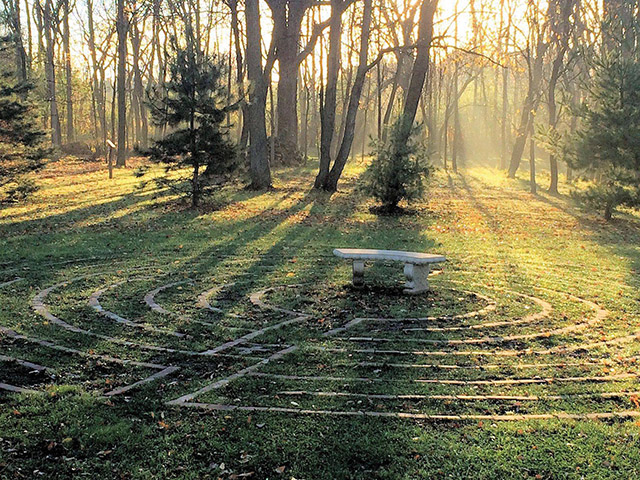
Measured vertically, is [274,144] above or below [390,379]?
above

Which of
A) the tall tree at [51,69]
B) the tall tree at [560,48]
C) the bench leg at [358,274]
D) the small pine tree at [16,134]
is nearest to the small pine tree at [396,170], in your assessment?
the bench leg at [358,274]

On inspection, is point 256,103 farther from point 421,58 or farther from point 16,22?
point 16,22

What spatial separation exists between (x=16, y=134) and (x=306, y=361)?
1257 centimetres

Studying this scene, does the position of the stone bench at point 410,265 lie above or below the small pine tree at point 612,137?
below

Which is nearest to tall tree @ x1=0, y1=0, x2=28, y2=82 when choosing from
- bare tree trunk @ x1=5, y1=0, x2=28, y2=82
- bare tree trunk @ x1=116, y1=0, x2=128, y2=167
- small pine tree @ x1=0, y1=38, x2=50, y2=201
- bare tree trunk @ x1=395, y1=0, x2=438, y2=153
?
bare tree trunk @ x1=5, y1=0, x2=28, y2=82

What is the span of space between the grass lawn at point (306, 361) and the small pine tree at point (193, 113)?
12.1 ft

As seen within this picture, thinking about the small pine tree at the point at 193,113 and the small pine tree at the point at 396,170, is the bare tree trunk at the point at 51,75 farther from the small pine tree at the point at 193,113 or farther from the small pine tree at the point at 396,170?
the small pine tree at the point at 396,170

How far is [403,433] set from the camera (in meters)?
4.22

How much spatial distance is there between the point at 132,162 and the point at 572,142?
23.4m

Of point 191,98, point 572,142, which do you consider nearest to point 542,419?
point 191,98

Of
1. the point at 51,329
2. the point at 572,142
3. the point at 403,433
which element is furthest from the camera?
the point at 572,142

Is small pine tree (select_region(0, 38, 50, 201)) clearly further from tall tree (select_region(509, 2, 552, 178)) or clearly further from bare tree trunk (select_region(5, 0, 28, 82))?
tall tree (select_region(509, 2, 552, 178))

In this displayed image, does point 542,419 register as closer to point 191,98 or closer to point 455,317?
point 455,317

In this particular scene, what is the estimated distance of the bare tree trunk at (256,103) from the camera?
1841 centimetres
